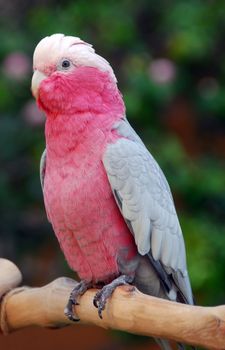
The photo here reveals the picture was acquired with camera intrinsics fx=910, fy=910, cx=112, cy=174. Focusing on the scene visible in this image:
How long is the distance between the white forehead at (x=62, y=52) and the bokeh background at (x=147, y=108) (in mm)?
1305

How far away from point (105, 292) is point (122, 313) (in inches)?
4.7

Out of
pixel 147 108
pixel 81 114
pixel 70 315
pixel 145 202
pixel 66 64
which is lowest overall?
pixel 70 315

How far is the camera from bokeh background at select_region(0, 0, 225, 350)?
3.44 m

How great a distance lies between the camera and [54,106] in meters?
2.13

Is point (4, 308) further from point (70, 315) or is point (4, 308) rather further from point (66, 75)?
point (66, 75)

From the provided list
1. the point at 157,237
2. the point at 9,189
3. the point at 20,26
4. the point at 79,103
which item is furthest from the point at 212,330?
the point at 20,26

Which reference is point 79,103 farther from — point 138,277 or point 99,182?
point 138,277

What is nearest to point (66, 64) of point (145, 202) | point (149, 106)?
point (145, 202)

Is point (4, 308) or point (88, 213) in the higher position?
point (88, 213)

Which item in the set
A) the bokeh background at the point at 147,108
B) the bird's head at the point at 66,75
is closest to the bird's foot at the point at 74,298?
Answer: the bird's head at the point at 66,75

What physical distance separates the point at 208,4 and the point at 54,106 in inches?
67.4

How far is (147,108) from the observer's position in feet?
11.6

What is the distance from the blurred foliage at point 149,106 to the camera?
3439mm

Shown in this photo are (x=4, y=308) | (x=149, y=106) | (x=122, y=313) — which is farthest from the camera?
(x=149, y=106)
